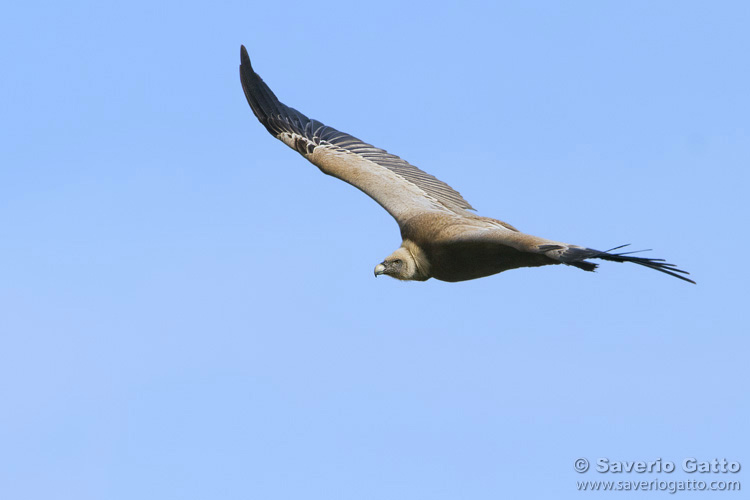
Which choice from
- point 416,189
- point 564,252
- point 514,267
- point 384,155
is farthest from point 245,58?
point 564,252

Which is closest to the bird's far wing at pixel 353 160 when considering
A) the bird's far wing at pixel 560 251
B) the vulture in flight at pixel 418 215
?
the vulture in flight at pixel 418 215

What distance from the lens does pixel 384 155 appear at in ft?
47.5

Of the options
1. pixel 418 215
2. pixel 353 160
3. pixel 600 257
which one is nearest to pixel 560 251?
pixel 600 257

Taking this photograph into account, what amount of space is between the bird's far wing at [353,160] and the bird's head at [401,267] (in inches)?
35.0

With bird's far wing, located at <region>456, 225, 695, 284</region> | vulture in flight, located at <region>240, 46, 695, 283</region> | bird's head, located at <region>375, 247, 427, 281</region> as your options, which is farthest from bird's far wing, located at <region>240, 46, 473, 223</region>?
bird's far wing, located at <region>456, 225, 695, 284</region>

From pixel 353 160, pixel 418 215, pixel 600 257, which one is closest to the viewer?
pixel 600 257

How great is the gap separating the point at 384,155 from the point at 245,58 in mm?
2426

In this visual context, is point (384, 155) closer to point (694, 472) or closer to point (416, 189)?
point (416, 189)

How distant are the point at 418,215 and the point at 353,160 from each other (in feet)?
8.00

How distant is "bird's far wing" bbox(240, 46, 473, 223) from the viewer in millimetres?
12817

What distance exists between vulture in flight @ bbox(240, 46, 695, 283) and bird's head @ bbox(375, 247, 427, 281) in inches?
0.4

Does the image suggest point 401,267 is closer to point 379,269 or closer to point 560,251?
point 379,269

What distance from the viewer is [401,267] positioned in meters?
11.3

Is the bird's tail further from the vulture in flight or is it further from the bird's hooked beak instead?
the bird's hooked beak
